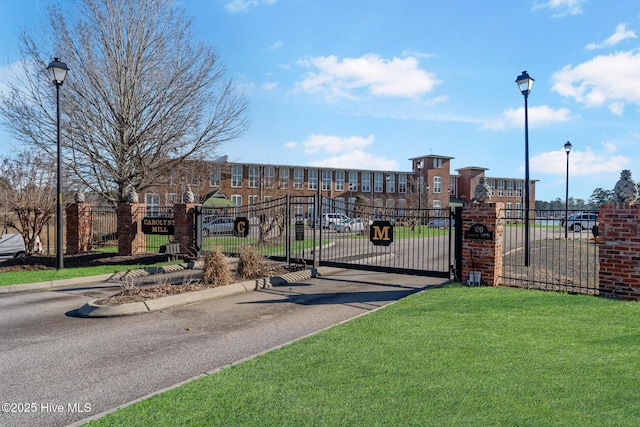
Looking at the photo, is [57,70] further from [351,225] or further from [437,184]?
[437,184]

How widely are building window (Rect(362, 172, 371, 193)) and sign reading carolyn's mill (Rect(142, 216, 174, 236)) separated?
5334cm

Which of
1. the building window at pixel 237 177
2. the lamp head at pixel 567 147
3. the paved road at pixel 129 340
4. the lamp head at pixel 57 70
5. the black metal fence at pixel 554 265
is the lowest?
the paved road at pixel 129 340

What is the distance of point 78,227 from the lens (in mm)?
17719

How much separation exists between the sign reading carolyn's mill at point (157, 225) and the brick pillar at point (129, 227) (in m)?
0.39

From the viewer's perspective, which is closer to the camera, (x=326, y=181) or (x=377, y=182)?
(x=326, y=181)

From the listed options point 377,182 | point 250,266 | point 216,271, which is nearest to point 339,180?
point 377,182

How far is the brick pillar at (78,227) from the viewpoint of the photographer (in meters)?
17.8

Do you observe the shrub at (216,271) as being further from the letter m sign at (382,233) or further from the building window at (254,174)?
the building window at (254,174)

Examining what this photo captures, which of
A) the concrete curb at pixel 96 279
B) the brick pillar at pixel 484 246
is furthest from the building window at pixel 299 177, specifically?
the brick pillar at pixel 484 246

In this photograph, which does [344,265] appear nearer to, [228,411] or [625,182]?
[625,182]

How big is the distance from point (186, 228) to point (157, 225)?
1.44 meters

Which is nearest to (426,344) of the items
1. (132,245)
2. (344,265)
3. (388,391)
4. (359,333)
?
(359,333)

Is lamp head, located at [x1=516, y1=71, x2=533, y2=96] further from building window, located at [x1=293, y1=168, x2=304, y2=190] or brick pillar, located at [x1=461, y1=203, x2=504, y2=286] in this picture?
building window, located at [x1=293, y1=168, x2=304, y2=190]

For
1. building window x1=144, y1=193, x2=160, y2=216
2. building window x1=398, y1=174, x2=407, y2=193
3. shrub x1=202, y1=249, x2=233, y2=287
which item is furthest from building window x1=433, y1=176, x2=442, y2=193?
shrub x1=202, y1=249, x2=233, y2=287
